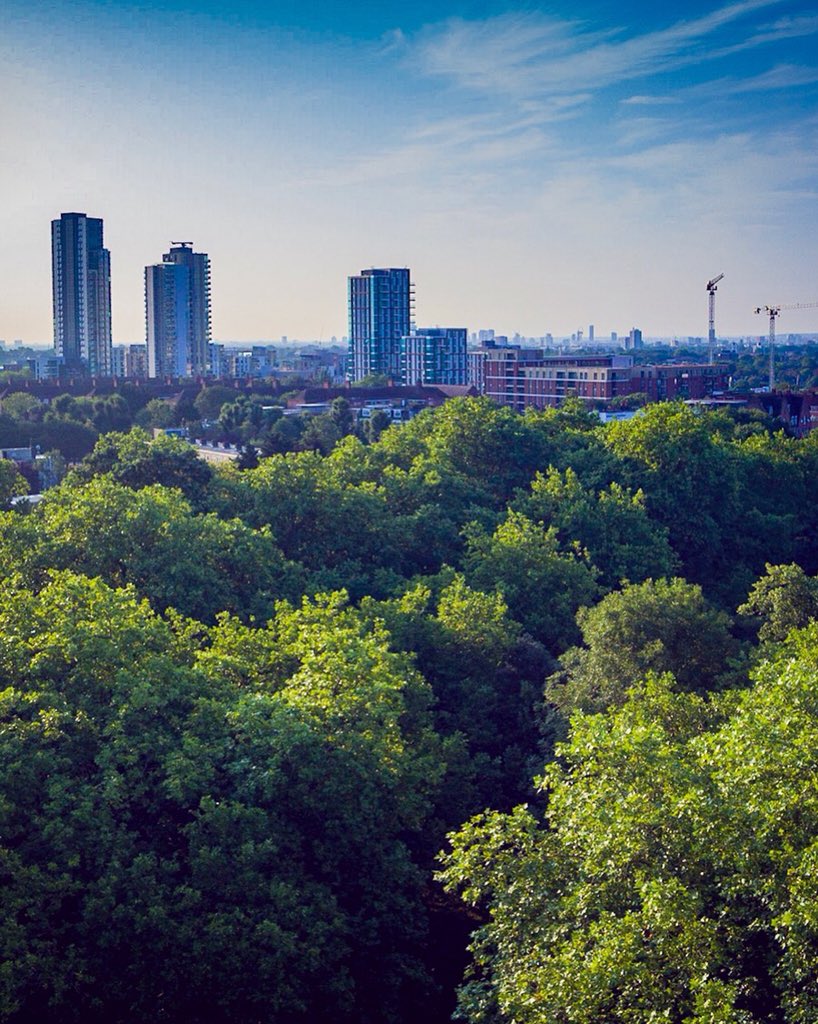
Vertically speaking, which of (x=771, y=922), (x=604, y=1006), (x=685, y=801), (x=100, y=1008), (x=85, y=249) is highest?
(x=85, y=249)

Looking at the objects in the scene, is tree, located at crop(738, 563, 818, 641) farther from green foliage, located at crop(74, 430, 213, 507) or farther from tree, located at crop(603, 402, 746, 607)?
green foliage, located at crop(74, 430, 213, 507)

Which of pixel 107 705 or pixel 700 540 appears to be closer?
pixel 107 705

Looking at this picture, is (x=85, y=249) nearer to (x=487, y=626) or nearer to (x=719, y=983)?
(x=487, y=626)

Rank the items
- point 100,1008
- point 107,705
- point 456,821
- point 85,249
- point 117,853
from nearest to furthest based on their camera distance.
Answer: point 100,1008, point 117,853, point 107,705, point 456,821, point 85,249

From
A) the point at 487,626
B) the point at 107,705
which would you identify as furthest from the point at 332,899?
the point at 487,626

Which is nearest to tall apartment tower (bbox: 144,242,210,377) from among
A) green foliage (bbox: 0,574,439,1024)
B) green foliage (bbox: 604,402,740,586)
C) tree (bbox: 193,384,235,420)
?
tree (bbox: 193,384,235,420)

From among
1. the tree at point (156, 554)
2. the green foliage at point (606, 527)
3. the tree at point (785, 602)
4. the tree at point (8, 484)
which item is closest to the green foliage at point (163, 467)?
the tree at point (8, 484)

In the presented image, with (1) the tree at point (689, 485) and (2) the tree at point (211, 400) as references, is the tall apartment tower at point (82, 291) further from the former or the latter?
(1) the tree at point (689, 485)
